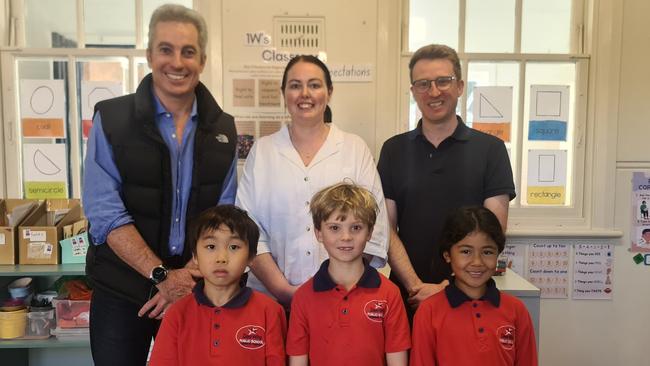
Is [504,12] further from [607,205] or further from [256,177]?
[256,177]

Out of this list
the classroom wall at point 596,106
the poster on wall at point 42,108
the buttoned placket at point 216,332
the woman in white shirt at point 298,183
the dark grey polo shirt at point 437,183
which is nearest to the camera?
the buttoned placket at point 216,332

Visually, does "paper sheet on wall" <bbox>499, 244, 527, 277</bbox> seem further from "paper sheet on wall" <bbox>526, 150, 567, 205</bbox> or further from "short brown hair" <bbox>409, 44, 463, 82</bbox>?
"short brown hair" <bbox>409, 44, 463, 82</bbox>

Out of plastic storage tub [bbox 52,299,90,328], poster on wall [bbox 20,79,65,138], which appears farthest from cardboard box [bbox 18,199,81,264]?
poster on wall [bbox 20,79,65,138]

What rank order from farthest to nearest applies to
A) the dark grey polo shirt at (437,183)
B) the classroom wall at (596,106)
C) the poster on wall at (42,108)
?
the poster on wall at (42,108)
the classroom wall at (596,106)
the dark grey polo shirt at (437,183)

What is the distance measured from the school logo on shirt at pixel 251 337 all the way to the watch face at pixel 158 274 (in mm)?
301

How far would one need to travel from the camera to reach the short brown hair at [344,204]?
132 cm

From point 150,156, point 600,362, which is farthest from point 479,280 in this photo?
point 600,362

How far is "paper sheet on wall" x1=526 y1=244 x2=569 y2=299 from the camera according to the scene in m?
2.47

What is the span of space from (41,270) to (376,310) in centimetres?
162

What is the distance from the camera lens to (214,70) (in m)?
2.33

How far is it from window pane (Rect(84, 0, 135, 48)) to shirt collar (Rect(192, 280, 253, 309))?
1.70 meters

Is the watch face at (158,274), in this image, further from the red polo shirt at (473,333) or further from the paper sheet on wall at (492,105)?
the paper sheet on wall at (492,105)

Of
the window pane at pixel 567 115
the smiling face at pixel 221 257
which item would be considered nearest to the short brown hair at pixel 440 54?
the smiling face at pixel 221 257

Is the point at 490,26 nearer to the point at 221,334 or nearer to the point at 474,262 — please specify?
the point at 474,262
